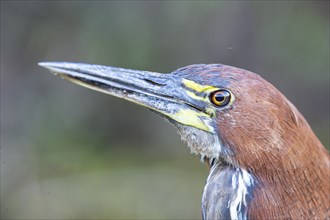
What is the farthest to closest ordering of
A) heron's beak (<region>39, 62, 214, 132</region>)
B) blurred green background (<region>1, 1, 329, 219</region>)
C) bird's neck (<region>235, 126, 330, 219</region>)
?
blurred green background (<region>1, 1, 329, 219</region>) < heron's beak (<region>39, 62, 214, 132</region>) < bird's neck (<region>235, 126, 330, 219</region>)

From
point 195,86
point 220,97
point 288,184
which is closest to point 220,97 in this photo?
point 220,97

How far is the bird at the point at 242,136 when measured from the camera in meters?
2.95

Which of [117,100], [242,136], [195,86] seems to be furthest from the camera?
[117,100]

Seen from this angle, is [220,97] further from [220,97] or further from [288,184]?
[288,184]

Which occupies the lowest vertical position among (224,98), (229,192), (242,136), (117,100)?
(229,192)

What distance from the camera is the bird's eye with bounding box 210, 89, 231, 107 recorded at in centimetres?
298

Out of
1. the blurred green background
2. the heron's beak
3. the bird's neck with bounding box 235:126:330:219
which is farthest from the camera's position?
the blurred green background

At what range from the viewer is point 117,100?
805cm

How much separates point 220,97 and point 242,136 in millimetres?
214

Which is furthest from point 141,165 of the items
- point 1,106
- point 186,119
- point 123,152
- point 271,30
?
point 186,119

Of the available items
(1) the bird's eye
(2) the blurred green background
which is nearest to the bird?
(1) the bird's eye

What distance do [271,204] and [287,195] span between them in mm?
88

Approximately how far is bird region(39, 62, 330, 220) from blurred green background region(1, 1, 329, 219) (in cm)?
409

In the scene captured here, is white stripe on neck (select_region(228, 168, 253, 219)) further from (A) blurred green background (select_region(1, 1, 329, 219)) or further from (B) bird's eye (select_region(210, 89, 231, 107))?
(A) blurred green background (select_region(1, 1, 329, 219))
